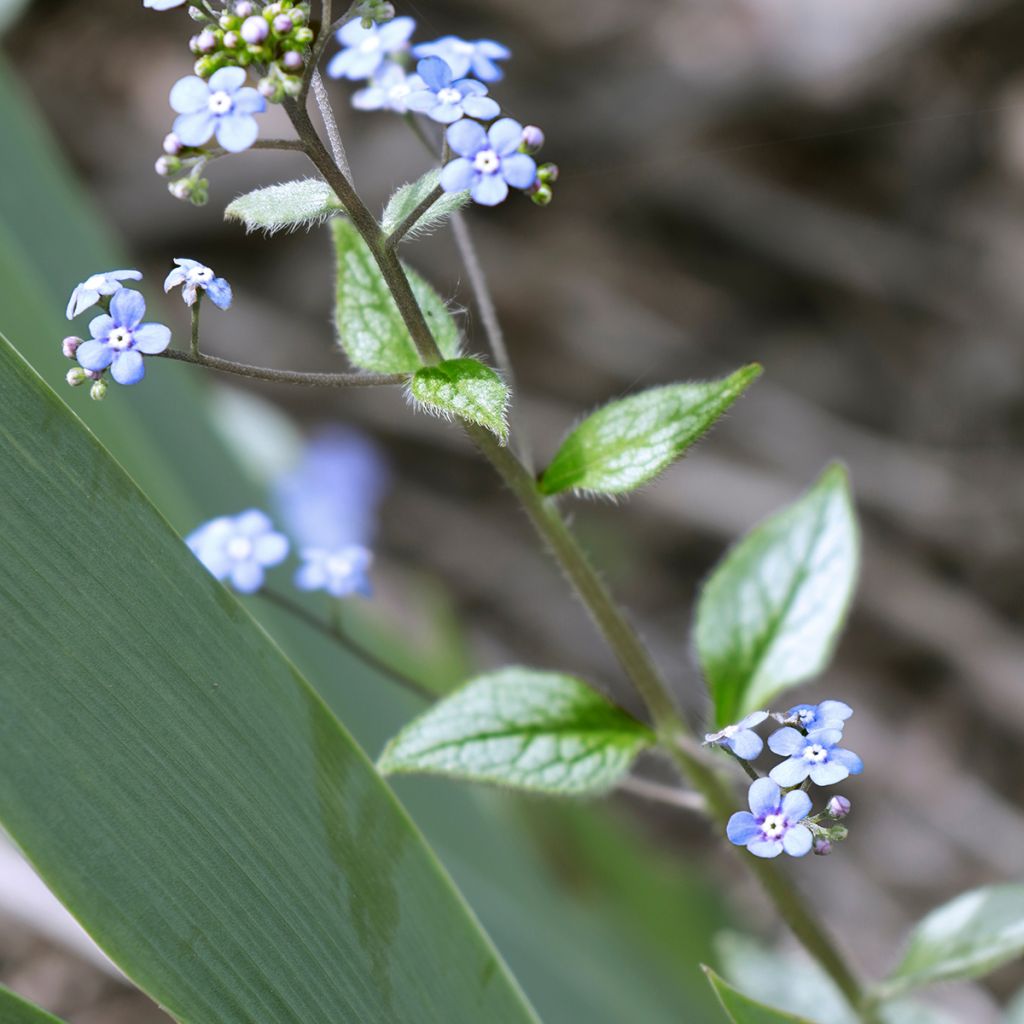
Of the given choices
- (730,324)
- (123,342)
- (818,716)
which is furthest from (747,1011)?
(730,324)

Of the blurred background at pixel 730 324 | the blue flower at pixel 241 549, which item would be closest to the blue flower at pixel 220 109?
the blue flower at pixel 241 549

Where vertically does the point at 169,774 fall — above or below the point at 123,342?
below

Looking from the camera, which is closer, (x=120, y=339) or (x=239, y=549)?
(x=120, y=339)

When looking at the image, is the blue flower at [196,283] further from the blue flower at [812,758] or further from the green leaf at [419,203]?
the blue flower at [812,758]

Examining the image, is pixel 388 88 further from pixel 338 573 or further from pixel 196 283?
pixel 338 573

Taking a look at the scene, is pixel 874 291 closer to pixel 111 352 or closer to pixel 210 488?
pixel 210 488

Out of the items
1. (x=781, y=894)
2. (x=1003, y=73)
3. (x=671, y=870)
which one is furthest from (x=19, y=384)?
(x=1003, y=73)
